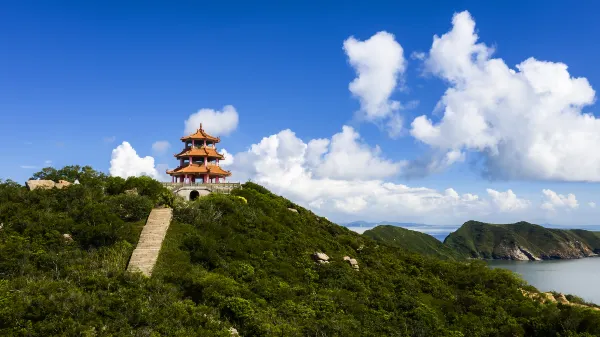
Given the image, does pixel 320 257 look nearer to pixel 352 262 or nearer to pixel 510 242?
pixel 352 262

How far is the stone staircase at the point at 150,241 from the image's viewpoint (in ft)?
71.7

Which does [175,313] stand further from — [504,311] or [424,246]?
[424,246]

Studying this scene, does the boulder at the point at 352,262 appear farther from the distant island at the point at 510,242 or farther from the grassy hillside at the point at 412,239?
the distant island at the point at 510,242

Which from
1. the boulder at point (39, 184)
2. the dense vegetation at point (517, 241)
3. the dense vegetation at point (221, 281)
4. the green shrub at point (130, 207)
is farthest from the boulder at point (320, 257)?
the dense vegetation at point (517, 241)

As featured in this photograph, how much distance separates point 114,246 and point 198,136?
27.0 metres

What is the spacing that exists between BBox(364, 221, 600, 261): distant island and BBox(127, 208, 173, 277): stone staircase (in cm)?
10463

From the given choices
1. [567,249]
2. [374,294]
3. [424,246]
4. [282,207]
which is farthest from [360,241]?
[567,249]

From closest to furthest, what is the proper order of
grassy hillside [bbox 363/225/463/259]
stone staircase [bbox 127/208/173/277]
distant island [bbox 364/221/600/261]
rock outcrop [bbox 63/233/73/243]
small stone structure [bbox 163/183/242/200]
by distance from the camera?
stone staircase [bbox 127/208/173/277] → rock outcrop [bbox 63/233/73/243] → small stone structure [bbox 163/183/242/200] → grassy hillside [bbox 363/225/463/259] → distant island [bbox 364/221/600/261]

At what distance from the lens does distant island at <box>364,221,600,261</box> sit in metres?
137

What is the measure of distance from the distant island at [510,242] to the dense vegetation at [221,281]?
321 feet

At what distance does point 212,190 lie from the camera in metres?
40.8

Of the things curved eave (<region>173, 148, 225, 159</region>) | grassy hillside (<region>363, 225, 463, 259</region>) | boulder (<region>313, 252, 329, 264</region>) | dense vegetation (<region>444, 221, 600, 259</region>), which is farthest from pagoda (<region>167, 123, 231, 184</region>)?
dense vegetation (<region>444, 221, 600, 259</region>)

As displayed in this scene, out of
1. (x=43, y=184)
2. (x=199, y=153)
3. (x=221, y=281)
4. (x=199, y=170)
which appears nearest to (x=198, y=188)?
(x=199, y=170)

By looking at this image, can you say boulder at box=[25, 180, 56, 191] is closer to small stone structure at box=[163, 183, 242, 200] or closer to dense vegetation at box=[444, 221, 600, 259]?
small stone structure at box=[163, 183, 242, 200]
